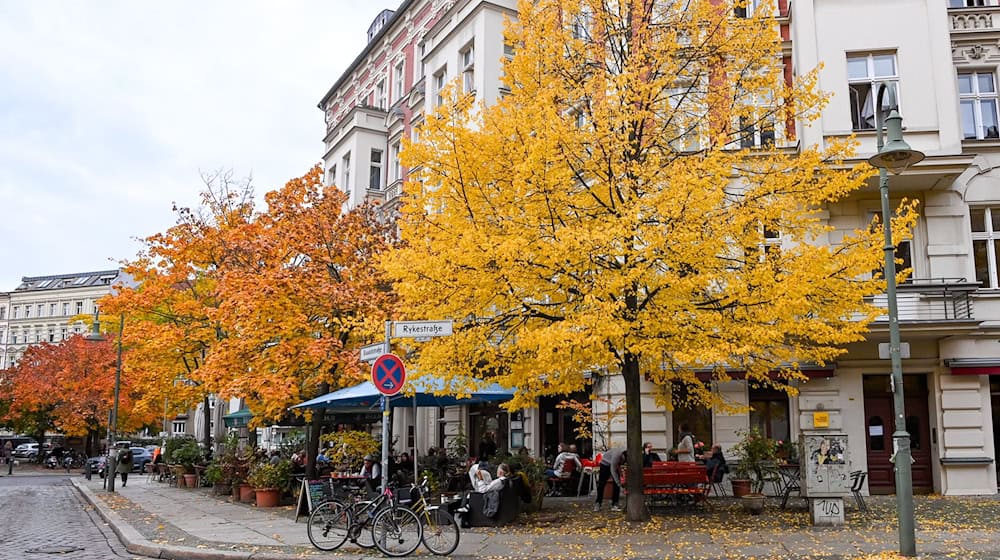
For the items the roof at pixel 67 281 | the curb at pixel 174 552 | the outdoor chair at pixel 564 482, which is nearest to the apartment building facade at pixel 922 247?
the outdoor chair at pixel 564 482

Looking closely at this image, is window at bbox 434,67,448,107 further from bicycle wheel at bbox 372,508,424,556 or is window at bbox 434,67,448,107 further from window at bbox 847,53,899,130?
bicycle wheel at bbox 372,508,424,556

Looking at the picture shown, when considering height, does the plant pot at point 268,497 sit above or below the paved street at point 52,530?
above

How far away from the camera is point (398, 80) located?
121 ft

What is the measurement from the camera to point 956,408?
19406 millimetres

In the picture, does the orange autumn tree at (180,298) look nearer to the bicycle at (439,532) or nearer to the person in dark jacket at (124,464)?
the person in dark jacket at (124,464)

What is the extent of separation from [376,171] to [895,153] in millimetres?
28356

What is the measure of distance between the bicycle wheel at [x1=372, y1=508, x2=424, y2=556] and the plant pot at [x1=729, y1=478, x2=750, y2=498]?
877 centimetres

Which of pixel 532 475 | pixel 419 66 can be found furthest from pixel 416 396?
pixel 419 66

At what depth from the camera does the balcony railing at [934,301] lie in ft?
62.5

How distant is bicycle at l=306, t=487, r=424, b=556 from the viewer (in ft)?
39.5

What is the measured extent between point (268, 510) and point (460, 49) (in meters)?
→ 16.9

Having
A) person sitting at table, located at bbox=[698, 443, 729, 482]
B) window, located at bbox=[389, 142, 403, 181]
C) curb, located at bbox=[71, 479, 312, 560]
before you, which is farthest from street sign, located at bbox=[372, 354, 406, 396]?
window, located at bbox=[389, 142, 403, 181]

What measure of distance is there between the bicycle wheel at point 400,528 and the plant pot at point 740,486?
877 cm

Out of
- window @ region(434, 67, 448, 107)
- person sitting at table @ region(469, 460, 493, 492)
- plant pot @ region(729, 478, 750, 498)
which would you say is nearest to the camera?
person sitting at table @ region(469, 460, 493, 492)
